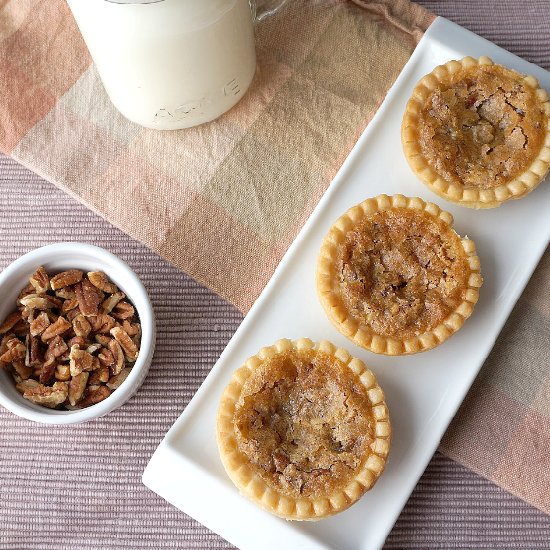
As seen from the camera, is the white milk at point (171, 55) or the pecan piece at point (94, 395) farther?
the pecan piece at point (94, 395)

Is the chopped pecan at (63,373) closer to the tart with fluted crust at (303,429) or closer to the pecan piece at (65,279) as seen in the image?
the pecan piece at (65,279)

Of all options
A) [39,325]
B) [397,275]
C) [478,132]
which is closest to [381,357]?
[397,275]

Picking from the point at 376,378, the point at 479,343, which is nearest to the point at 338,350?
the point at 376,378

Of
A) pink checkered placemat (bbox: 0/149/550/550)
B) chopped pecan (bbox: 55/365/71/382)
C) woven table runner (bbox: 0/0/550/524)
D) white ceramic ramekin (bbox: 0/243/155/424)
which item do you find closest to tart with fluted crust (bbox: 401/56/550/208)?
woven table runner (bbox: 0/0/550/524)

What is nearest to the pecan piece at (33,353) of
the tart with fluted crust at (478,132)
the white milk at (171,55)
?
the white milk at (171,55)

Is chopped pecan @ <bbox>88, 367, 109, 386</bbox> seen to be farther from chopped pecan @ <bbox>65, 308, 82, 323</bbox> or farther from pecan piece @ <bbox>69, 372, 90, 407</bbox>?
chopped pecan @ <bbox>65, 308, 82, 323</bbox>

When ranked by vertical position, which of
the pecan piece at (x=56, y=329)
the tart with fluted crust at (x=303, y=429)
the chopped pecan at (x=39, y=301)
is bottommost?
the tart with fluted crust at (x=303, y=429)

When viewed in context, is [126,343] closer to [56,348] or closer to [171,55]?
[56,348]
